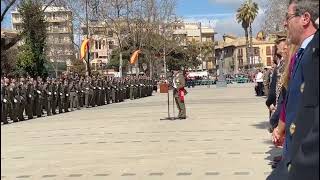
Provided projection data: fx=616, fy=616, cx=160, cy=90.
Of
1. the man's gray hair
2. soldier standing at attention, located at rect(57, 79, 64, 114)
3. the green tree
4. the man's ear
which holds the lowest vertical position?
soldier standing at attention, located at rect(57, 79, 64, 114)

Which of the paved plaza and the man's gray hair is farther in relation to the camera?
the paved plaza

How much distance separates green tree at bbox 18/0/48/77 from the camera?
4612 cm

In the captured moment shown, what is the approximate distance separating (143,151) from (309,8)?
7.76 metres

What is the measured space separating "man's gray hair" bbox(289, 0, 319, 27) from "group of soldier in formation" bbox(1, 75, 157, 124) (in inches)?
687

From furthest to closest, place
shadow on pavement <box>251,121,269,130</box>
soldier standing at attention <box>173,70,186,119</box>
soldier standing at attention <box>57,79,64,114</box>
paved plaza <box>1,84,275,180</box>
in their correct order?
1. soldier standing at attention <box>57,79,64,114</box>
2. soldier standing at attention <box>173,70,186,119</box>
3. shadow on pavement <box>251,121,269,130</box>
4. paved plaza <box>1,84,275,180</box>

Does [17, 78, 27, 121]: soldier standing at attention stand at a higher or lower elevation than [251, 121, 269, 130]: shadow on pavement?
higher

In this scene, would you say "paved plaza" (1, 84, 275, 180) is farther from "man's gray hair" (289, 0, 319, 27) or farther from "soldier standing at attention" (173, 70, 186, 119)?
"man's gray hair" (289, 0, 319, 27)

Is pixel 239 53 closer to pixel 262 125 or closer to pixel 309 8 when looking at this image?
pixel 262 125

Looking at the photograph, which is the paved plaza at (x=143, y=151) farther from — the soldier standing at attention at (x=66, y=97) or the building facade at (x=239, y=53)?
the building facade at (x=239, y=53)

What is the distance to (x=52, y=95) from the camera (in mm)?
26141

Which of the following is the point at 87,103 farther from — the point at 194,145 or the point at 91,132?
the point at 194,145

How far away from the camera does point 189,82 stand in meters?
72.2

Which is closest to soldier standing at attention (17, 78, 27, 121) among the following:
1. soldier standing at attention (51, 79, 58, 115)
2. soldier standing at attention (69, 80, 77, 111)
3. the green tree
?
soldier standing at attention (51, 79, 58, 115)

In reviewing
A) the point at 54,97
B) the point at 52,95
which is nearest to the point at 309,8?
the point at 52,95
